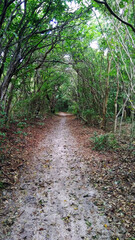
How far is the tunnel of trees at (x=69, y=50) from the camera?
5.93 m

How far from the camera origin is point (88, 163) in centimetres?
681

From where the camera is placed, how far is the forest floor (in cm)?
332

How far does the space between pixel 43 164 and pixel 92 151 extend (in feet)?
8.93

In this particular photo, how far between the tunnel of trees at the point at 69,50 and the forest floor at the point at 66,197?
217 centimetres

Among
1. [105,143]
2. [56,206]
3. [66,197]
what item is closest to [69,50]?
[105,143]

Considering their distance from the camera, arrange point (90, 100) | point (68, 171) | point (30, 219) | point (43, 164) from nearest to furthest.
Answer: point (30, 219), point (68, 171), point (43, 164), point (90, 100)

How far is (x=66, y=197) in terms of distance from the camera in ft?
14.7

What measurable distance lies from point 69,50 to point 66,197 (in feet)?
29.3

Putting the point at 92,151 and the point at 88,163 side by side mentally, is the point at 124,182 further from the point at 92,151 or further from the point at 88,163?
the point at 92,151

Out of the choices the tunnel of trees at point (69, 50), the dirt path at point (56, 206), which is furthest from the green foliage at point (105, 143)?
the dirt path at point (56, 206)

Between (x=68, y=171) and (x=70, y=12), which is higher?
(x=70, y=12)

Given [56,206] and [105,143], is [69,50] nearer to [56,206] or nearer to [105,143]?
[105,143]

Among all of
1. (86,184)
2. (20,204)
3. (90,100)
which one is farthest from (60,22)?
(90,100)

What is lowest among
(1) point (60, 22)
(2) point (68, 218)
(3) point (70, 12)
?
(2) point (68, 218)
